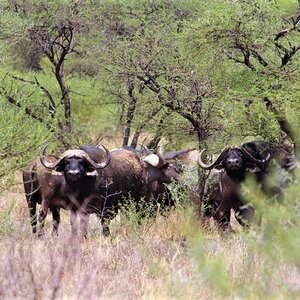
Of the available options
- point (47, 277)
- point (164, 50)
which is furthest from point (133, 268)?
point (164, 50)

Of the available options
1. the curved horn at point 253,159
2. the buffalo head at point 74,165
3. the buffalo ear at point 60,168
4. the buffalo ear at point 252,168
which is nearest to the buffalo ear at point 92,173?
the buffalo head at point 74,165

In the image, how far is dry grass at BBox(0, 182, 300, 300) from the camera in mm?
5434

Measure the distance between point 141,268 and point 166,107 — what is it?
5.79 meters

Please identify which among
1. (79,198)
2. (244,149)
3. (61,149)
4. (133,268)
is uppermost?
(133,268)

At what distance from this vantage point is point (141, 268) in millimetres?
8094

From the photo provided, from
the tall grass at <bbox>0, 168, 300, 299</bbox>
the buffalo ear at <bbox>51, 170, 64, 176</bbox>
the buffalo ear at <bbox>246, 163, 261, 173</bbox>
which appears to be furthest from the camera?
the buffalo ear at <bbox>246, 163, 261, 173</bbox>

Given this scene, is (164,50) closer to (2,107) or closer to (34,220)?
(34,220)

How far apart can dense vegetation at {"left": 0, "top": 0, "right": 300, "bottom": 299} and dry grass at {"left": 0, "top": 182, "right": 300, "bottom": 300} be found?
2 cm

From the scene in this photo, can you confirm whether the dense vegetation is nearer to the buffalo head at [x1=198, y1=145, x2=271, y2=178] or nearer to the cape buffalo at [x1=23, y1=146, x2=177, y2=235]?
the buffalo head at [x1=198, y1=145, x2=271, y2=178]

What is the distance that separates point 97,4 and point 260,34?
7.25 m

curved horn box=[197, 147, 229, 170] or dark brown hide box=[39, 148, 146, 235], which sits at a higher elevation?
curved horn box=[197, 147, 229, 170]

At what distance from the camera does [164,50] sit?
15750 millimetres

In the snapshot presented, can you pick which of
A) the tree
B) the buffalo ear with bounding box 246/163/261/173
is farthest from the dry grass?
the tree

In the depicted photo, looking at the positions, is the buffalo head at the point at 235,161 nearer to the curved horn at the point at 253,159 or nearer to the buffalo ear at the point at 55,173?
the curved horn at the point at 253,159
